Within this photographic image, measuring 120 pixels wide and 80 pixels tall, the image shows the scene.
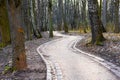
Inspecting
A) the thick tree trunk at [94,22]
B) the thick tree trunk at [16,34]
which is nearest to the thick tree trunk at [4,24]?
the thick tree trunk at [94,22]

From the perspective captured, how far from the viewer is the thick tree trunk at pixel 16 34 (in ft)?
33.7

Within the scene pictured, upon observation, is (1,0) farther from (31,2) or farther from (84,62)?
(84,62)

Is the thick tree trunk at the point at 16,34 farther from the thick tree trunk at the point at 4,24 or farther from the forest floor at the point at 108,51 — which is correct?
the thick tree trunk at the point at 4,24

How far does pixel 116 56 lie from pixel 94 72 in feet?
11.1

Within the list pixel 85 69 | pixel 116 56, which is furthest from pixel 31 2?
pixel 85 69

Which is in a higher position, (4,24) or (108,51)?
(4,24)

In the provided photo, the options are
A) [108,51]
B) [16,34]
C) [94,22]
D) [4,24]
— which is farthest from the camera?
[4,24]

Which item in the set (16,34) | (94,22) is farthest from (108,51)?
(16,34)

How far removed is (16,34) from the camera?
34.2 feet

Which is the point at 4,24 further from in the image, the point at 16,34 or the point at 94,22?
the point at 16,34

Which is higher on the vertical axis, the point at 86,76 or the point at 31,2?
the point at 31,2

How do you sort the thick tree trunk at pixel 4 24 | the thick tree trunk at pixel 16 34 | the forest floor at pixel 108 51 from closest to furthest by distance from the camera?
the thick tree trunk at pixel 16 34
the forest floor at pixel 108 51
the thick tree trunk at pixel 4 24

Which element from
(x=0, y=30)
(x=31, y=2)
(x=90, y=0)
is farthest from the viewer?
(x=31, y=2)

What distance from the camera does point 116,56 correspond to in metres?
12.7
